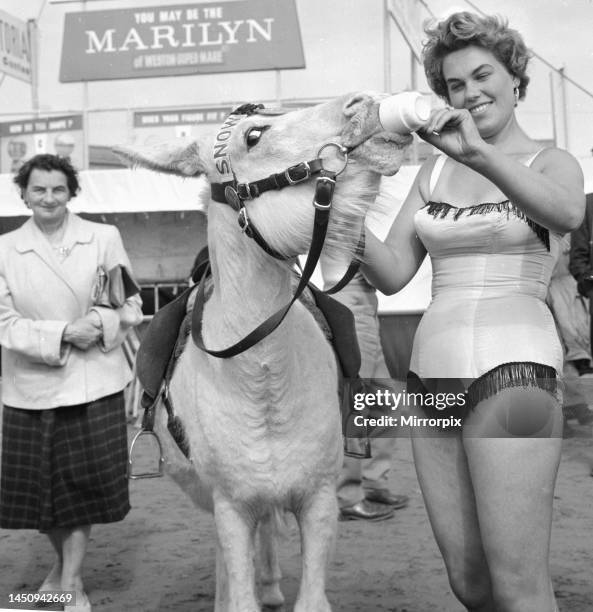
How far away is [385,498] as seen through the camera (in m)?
4.92

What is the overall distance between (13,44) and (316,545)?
2.59 m

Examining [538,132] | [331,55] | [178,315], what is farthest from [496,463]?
[331,55]

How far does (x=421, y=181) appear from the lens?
2125mm

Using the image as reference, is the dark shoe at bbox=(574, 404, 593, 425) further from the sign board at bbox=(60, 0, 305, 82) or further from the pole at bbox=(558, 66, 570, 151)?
the sign board at bbox=(60, 0, 305, 82)

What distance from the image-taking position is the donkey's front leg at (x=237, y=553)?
7.38ft

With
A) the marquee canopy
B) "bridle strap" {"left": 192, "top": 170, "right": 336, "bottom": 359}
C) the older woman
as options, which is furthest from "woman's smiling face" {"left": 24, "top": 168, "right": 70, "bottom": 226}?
the marquee canopy

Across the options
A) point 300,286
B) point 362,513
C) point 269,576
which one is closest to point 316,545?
point 300,286

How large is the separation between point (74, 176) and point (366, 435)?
1861 mm

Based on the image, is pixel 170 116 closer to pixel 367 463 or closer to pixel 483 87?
pixel 367 463

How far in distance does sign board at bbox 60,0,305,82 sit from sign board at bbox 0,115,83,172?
234 centimetres

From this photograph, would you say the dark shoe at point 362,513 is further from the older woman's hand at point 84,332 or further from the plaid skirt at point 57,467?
the older woman's hand at point 84,332

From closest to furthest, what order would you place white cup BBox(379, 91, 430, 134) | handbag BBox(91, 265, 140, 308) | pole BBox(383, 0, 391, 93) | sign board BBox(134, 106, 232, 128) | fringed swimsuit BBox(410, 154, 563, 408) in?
white cup BBox(379, 91, 430, 134)
fringed swimsuit BBox(410, 154, 563, 408)
pole BBox(383, 0, 391, 93)
handbag BBox(91, 265, 140, 308)
sign board BBox(134, 106, 232, 128)

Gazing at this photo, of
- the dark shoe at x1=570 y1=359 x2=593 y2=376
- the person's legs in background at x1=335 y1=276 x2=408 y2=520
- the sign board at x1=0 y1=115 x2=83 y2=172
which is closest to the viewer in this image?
the dark shoe at x1=570 y1=359 x2=593 y2=376

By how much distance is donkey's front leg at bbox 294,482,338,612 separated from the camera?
2.26 meters
